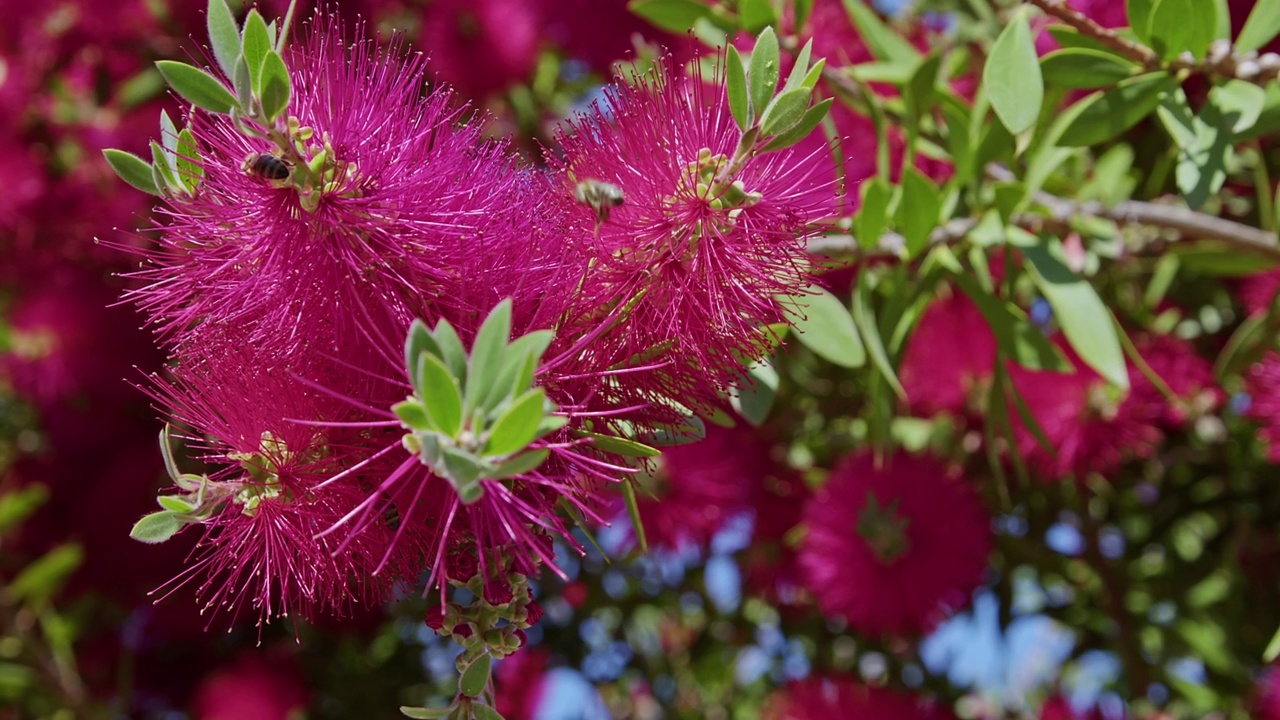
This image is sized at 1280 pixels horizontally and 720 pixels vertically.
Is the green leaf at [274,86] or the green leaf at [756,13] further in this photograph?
the green leaf at [756,13]

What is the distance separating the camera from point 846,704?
139 cm

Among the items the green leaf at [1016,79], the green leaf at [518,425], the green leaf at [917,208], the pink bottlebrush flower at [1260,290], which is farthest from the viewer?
the pink bottlebrush flower at [1260,290]

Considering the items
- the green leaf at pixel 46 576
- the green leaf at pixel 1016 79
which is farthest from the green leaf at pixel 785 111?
the green leaf at pixel 46 576

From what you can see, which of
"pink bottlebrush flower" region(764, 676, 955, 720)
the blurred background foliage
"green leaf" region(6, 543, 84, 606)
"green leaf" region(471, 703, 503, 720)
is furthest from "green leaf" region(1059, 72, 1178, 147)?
"green leaf" region(6, 543, 84, 606)

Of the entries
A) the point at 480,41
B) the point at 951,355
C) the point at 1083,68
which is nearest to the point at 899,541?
the point at 951,355

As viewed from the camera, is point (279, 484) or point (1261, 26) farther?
point (1261, 26)

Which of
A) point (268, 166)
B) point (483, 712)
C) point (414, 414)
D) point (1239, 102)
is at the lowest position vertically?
point (483, 712)

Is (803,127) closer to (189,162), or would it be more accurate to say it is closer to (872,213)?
(872,213)

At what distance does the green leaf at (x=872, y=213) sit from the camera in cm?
89

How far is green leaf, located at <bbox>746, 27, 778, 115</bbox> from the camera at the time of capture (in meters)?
0.63

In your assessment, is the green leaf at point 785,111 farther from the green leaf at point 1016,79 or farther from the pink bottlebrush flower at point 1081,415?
the pink bottlebrush flower at point 1081,415

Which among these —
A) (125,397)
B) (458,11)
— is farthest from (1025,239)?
(125,397)

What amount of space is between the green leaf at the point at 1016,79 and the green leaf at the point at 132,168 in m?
0.58

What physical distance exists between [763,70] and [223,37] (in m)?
0.31
